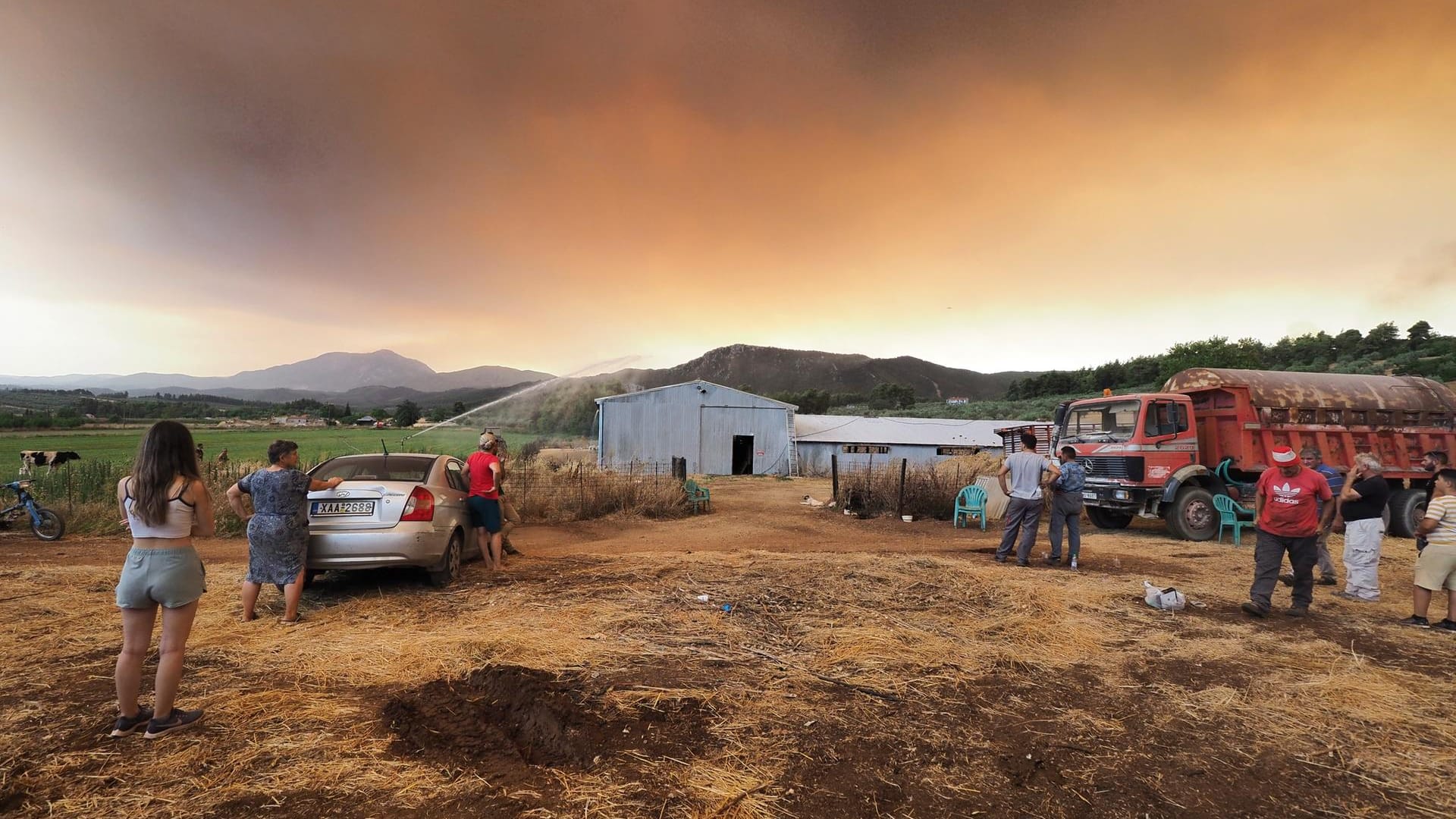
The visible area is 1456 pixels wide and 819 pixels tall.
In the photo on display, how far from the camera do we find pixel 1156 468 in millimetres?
11992

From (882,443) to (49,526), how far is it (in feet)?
103

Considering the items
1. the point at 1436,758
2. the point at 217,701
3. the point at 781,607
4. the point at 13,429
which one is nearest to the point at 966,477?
the point at 781,607

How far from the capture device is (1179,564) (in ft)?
31.1

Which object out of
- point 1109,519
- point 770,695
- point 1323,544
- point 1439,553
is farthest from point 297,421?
point 1439,553

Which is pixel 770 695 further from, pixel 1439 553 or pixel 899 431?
pixel 899 431

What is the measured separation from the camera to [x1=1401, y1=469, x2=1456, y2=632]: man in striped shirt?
5.98 meters

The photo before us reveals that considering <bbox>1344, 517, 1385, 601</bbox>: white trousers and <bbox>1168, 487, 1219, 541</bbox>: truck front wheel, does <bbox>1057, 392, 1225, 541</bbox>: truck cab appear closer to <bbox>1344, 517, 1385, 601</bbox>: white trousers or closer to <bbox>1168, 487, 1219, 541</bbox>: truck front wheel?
<bbox>1168, 487, 1219, 541</bbox>: truck front wheel

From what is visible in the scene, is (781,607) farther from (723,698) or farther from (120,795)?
(120,795)

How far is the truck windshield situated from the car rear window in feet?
39.5

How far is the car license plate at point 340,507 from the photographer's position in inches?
255

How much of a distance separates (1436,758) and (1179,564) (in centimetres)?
661

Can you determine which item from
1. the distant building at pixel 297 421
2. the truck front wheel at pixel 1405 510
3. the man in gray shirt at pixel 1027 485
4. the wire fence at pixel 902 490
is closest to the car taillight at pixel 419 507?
the man in gray shirt at pixel 1027 485

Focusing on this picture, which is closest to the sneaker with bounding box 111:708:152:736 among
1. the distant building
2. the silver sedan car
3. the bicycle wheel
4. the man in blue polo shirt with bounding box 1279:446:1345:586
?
the silver sedan car

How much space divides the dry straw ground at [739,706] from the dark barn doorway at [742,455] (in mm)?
27779
